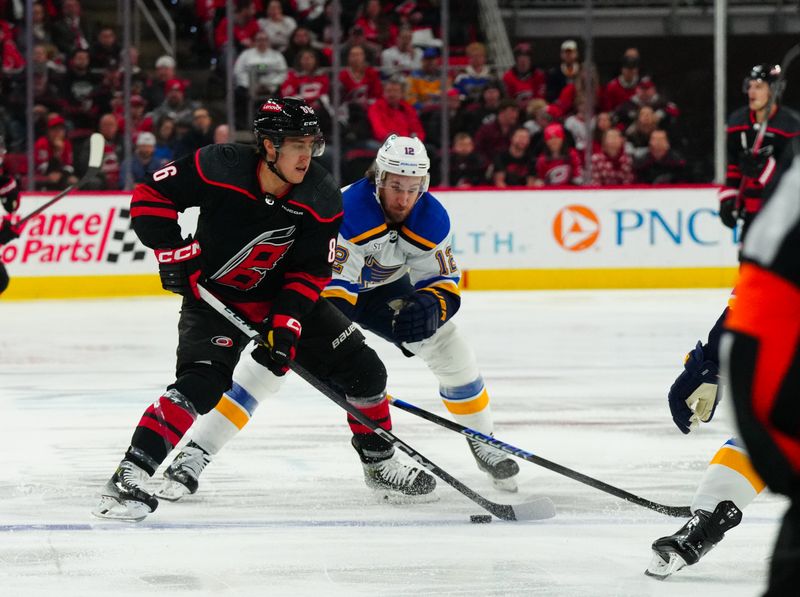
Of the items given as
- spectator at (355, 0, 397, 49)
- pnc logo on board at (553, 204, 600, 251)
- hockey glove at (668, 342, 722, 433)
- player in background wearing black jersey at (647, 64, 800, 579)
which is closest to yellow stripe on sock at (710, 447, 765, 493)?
player in background wearing black jersey at (647, 64, 800, 579)

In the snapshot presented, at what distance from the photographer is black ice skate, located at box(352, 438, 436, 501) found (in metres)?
3.56

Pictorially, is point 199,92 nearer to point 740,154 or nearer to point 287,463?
point 740,154

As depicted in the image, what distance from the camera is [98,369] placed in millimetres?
5898

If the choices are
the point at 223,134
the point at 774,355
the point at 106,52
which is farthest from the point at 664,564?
the point at 106,52

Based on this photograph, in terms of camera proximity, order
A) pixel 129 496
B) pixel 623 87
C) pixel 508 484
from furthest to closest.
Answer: pixel 623 87 < pixel 508 484 < pixel 129 496

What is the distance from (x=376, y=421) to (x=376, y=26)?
7.73 metres

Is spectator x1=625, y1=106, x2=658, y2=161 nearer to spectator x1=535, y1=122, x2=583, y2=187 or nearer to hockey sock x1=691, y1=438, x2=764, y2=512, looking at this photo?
spectator x1=535, y1=122, x2=583, y2=187

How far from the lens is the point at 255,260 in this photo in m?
3.38

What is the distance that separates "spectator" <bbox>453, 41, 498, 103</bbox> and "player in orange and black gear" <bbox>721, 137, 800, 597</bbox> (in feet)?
29.8

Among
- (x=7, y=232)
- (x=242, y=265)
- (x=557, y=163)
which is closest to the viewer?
(x=242, y=265)

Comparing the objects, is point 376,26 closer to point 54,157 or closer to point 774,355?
point 54,157

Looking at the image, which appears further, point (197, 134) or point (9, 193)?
point (197, 134)

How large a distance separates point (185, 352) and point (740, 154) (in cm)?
487

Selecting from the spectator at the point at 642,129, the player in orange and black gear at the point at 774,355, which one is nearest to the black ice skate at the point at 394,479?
the player in orange and black gear at the point at 774,355
